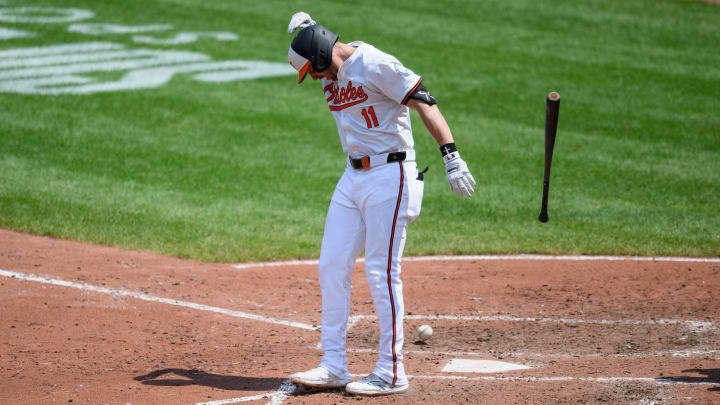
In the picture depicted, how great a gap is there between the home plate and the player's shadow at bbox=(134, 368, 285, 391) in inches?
41.7

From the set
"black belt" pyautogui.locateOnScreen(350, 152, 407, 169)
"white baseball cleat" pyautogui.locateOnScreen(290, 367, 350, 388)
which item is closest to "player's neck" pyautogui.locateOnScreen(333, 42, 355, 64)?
"black belt" pyautogui.locateOnScreen(350, 152, 407, 169)

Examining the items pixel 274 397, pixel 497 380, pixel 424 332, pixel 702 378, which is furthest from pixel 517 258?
pixel 274 397

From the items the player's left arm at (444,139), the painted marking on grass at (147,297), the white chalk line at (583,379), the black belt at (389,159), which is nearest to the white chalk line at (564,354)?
the white chalk line at (583,379)

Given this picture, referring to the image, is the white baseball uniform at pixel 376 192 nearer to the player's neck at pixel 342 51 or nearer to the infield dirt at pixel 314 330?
the player's neck at pixel 342 51

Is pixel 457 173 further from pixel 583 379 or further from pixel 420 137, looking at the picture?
pixel 420 137

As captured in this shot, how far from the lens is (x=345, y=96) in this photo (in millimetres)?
4641

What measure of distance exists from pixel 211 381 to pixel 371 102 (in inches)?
74.0

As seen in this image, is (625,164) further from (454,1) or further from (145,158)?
(454,1)

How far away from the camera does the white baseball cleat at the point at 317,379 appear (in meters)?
4.71

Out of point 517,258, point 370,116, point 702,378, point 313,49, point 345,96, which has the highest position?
point 313,49

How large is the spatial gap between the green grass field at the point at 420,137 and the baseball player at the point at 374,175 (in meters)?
3.29

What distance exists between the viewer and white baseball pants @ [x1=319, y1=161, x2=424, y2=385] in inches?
182

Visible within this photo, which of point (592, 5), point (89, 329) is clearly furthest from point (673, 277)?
point (592, 5)

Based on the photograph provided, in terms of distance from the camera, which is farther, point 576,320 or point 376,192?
point 576,320
